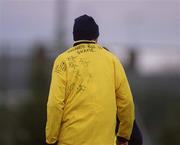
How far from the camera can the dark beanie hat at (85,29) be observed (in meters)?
6.69

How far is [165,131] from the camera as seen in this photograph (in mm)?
17594

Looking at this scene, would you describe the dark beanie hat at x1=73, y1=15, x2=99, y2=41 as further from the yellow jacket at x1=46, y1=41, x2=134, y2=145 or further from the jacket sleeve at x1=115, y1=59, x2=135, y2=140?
the jacket sleeve at x1=115, y1=59, x2=135, y2=140

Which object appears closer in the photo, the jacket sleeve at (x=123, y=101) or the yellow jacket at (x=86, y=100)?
the yellow jacket at (x=86, y=100)

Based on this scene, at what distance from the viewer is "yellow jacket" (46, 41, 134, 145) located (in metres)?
6.43

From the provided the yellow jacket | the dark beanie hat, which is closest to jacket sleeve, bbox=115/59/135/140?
the yellow jacket

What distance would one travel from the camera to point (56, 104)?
6383 mm

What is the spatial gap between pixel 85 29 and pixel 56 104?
759 mm

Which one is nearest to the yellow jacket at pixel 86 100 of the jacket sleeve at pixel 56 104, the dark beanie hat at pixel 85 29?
the jacket sleeve at pixel 56 104

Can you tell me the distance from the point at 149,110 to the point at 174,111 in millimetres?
1232

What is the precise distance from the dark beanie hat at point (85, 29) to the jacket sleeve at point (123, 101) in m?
0.34

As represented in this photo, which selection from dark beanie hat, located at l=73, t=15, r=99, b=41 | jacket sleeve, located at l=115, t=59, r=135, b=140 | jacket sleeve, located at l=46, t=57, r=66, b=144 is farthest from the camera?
dark beanie hat, located at l=73, t=15, r=99, b=41

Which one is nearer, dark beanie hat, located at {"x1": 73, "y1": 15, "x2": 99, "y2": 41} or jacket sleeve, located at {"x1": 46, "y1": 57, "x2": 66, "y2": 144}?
jacket sleeve, located at {"x1": 46, "y1": 57, "x2": 66, "y2": 144}

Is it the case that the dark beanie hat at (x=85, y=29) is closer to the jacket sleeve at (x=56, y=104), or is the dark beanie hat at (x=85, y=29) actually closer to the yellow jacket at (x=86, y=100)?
the yellow jacket at (x=86, y=100)

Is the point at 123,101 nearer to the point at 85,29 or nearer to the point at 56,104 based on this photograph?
the point at 56,104
